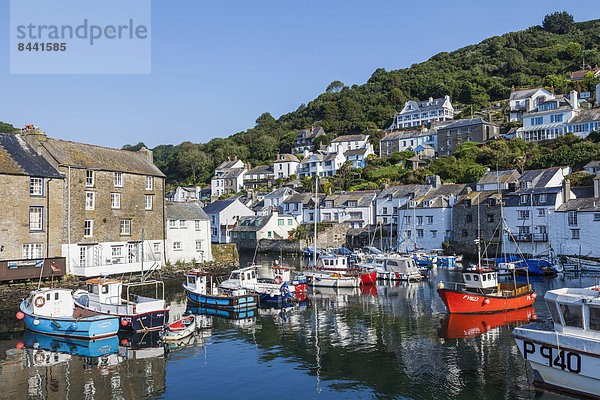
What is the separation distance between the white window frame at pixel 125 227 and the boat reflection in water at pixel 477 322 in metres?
29.8

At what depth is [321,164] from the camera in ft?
370

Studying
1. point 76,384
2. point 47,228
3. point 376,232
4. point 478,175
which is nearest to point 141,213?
point 47,228

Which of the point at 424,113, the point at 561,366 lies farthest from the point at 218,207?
the point at 561,366

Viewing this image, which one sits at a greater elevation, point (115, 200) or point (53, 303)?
point (115, 200)

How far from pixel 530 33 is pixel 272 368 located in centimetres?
18909

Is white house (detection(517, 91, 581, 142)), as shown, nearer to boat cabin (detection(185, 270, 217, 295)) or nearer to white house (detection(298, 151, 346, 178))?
white house (detection(298, 151, 346, 178))

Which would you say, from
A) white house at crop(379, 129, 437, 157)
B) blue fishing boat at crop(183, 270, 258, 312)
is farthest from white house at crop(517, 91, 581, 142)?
blue fishing boat at crop(183, 270, 258, 312)

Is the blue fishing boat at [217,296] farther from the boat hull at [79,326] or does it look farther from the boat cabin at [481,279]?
the boat cabin at [481,279]

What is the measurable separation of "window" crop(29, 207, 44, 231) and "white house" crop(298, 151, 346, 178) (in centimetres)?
7696

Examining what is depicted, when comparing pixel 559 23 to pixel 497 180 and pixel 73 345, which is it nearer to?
pixel 497 180

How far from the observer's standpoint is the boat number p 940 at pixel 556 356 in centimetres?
1631

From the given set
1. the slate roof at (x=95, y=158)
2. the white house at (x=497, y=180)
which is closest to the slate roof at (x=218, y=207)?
the slate roof at (x=95, y=158)

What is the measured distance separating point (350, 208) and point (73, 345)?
59816 mm

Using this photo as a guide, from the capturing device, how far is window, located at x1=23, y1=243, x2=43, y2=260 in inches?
1462
